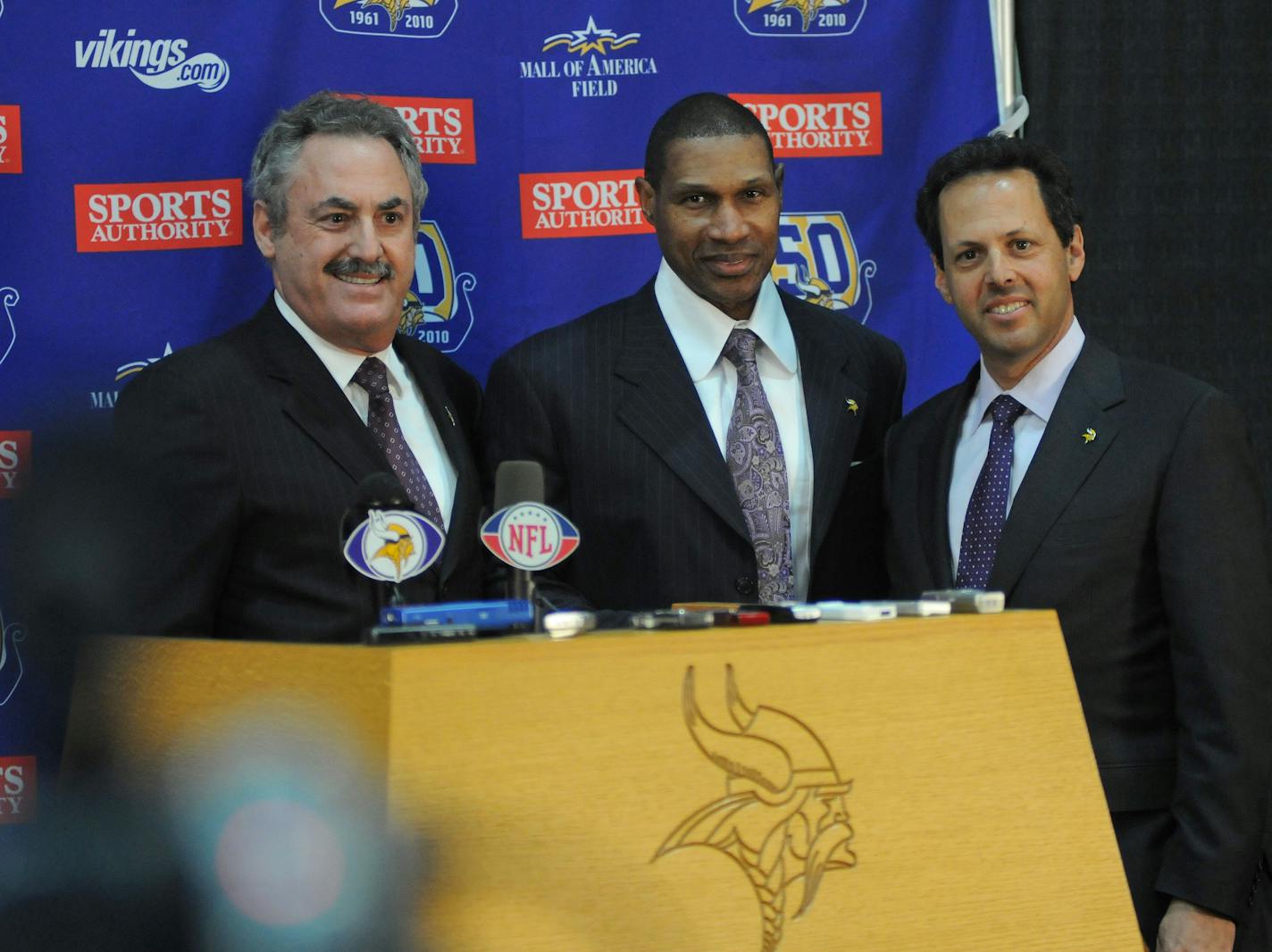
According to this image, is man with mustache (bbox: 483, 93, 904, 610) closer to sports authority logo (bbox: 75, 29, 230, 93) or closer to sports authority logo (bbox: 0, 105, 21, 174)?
sports authority logo (bbox: 75, 29, 230, 93)

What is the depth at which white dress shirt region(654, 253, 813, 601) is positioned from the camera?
3195 mm

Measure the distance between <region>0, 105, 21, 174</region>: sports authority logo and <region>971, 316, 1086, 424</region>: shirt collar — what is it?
245 centimetres

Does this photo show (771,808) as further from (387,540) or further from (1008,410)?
(1008,410)

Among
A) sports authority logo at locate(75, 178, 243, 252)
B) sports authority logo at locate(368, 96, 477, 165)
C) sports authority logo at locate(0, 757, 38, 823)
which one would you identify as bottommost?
sports authority logo at locate(0, 757, 38, 823)

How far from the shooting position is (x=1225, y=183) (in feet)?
13.7

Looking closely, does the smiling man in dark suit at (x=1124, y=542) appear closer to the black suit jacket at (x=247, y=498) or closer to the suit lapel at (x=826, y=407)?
the suit lapel at (x=826, y=407)

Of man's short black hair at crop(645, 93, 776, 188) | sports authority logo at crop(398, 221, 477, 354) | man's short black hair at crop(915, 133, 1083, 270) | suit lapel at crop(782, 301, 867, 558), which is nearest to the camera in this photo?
man's short black hair at crop(915, 133, 1083, 270)

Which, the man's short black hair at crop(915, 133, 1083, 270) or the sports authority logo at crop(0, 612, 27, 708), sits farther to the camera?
the sports authority logo at crop(0, 612, 27, 708)

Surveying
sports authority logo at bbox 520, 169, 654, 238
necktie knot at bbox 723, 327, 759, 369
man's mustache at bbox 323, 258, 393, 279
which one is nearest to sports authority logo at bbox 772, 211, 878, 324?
sports authority logo at bbox 520, 169, 654, 238

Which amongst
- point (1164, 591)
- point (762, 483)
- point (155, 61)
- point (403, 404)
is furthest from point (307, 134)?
point (1164, 591)

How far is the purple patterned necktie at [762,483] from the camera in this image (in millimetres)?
3131

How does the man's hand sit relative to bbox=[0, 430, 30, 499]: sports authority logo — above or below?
below

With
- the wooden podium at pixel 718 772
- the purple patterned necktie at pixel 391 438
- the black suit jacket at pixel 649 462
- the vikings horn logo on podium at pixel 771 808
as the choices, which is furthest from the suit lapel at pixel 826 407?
the vikings horn logo on podium at pixel 771 808

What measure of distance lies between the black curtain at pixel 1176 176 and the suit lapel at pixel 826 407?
3.57 ft
